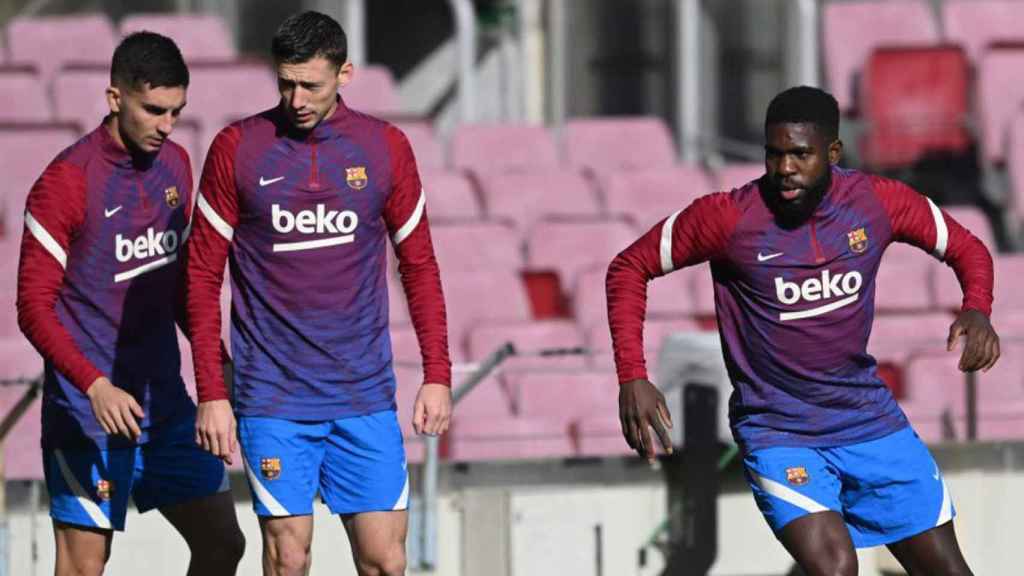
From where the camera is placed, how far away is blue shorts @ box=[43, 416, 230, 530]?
20.4ft

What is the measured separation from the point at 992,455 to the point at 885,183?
2.33 metres

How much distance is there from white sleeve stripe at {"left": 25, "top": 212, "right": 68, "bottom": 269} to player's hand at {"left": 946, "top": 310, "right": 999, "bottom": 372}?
7.99 ft

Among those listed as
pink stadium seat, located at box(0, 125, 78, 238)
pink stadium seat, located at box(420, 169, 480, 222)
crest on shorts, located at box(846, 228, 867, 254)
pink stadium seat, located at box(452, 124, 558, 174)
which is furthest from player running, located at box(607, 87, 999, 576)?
pink stadium seat, located at box(452, 124, 558, 174)

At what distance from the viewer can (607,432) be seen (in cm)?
852

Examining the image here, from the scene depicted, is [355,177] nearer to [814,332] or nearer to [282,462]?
[282,462]

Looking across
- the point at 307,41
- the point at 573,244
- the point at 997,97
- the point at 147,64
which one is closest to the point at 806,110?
the point at 307,41

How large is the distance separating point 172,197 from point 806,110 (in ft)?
6.03

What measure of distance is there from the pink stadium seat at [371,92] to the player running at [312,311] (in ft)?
19.7

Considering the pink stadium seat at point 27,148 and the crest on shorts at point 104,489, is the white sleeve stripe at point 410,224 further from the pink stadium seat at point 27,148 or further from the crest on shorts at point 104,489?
the pink stadium seat at point 27,148

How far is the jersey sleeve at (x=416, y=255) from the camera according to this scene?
5.91m

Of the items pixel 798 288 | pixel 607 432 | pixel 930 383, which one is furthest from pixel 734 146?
pixel 798 288

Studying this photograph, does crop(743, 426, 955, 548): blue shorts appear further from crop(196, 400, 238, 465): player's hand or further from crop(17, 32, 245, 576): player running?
crop(17, 32, 245, 576): player running

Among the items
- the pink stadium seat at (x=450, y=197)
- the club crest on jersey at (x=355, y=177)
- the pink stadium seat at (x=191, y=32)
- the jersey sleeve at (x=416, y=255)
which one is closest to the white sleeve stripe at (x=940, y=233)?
the jersey sleeve at (x=416, y=255)

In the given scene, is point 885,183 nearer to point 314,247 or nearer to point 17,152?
point 314,247
